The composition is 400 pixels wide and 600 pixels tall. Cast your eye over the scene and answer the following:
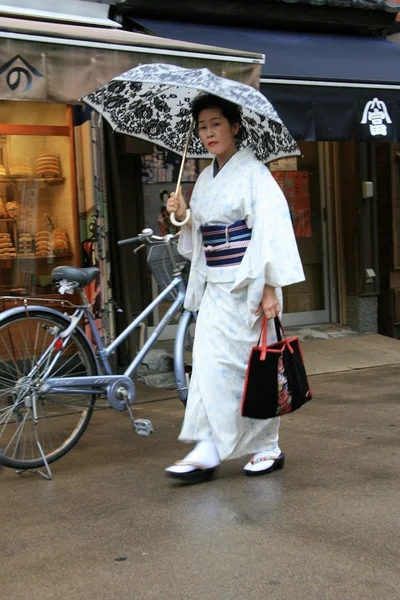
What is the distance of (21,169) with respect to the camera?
270 inches

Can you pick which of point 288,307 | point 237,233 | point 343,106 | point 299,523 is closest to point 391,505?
point 299,523

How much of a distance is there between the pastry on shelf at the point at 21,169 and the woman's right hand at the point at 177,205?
3.09m

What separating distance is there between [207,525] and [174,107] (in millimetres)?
2477

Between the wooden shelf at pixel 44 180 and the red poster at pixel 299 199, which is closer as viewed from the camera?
the wooden shelf at pixel 44 180

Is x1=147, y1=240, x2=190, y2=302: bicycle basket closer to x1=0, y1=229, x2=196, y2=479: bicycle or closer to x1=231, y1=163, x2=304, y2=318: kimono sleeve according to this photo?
x1=0, y1=229, x2=196, y2=479: bicycle

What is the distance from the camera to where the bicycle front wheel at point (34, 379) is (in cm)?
404

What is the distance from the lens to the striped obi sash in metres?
3.94

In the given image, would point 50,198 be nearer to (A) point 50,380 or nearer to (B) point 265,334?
(A) point 50,380

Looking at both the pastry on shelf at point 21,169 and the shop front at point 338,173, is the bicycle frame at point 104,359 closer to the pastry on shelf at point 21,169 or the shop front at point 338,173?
the shop front at point 338,173

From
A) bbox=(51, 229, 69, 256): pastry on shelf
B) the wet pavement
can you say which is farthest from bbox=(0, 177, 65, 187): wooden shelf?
the wet pavement

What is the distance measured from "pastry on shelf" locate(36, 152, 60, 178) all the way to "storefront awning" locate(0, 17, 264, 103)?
1943mm

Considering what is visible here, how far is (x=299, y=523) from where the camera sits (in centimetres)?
332

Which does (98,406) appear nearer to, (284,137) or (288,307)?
(284,137)

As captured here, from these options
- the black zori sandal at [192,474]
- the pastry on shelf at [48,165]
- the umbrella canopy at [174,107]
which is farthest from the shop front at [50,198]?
the black zori sandal at [192,474]
